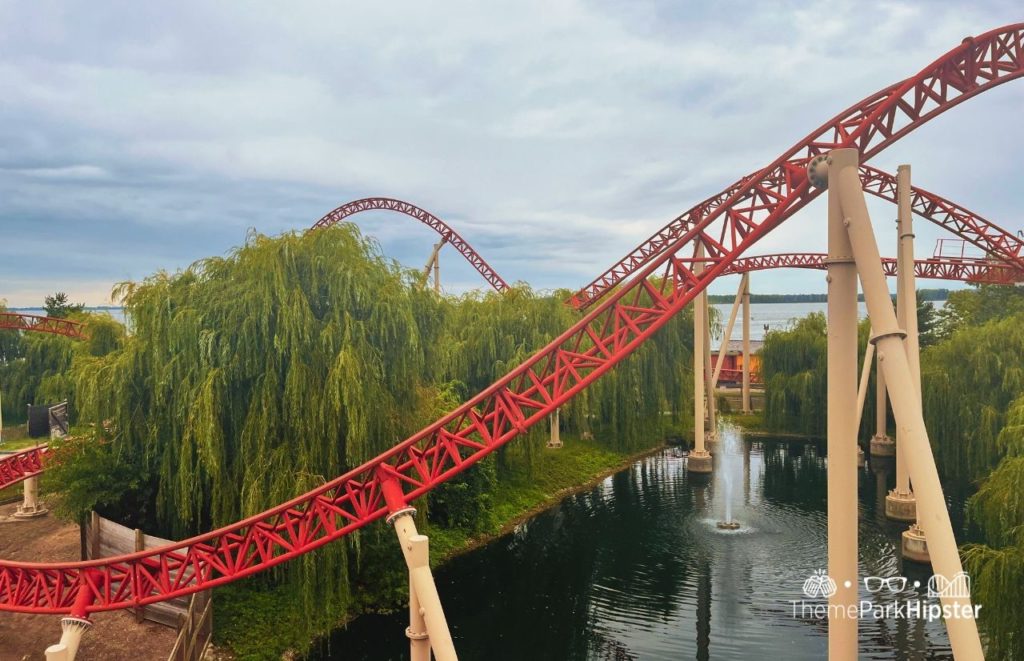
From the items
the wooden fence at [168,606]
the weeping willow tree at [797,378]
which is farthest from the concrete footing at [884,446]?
the wooden fence at [168,606]

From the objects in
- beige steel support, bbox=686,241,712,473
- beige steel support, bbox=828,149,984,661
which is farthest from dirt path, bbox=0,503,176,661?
beige steel support, bbox=686,241,712,473

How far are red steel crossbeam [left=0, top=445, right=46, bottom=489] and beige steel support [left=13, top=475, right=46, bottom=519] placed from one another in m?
2.48

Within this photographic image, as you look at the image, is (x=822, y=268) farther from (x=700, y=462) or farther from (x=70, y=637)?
(x=70, y=637)

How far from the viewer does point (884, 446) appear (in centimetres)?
2295

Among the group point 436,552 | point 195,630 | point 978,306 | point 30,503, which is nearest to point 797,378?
point 978,306

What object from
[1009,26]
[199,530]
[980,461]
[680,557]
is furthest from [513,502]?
[1009,26]

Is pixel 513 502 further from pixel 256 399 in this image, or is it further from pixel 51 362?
pixel 51 362

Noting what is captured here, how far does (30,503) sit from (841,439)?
1902 centimetres

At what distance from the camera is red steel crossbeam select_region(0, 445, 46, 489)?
542 inches

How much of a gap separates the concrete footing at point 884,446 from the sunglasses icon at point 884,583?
35.0ft

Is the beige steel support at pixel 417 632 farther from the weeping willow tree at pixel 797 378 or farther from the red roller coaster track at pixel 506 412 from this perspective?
the weeping willow tree at pixel 797 378

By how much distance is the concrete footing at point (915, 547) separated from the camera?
46.2 feet

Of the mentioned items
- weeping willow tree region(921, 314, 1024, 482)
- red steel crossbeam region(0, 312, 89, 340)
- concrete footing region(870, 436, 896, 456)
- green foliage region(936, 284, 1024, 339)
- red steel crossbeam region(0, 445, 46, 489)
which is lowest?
concrete footing region(870, 436, 896, 456)

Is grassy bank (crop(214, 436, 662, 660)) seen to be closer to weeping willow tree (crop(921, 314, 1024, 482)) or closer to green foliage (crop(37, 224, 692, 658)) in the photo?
green foliage (crop(37, 224, 692, 658))
